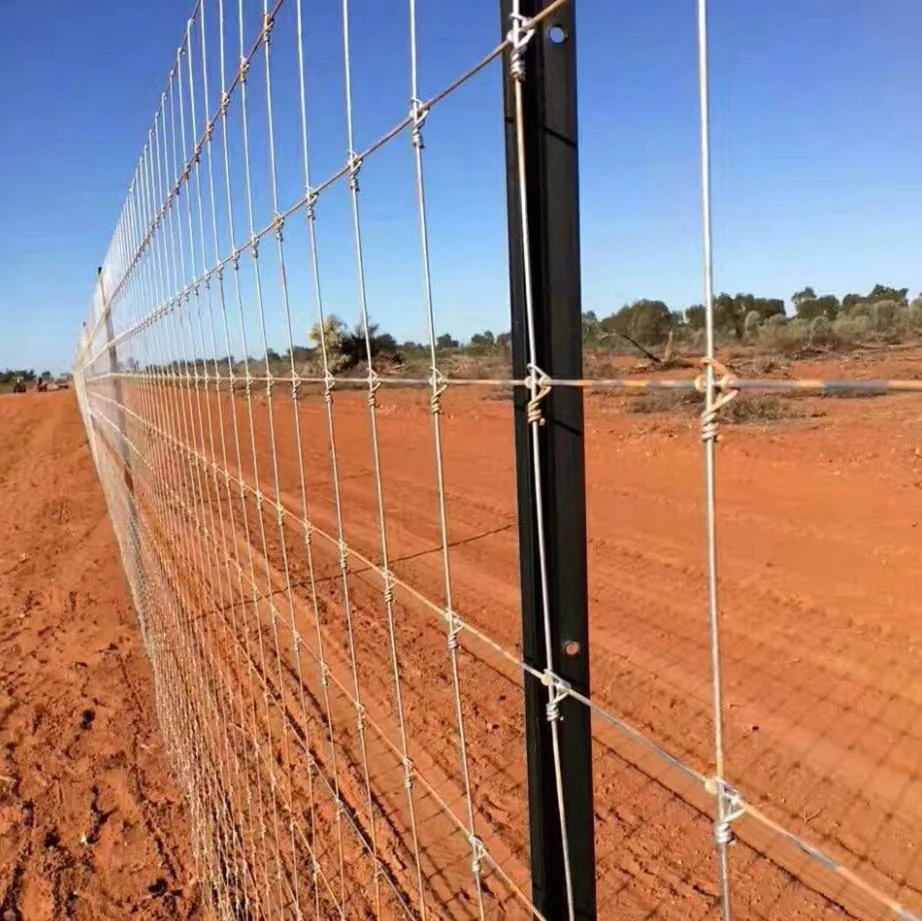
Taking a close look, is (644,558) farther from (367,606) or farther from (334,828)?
(334,828)

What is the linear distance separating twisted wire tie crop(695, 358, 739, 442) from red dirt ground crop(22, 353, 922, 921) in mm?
815

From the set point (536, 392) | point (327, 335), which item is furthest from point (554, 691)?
point (327, 335)

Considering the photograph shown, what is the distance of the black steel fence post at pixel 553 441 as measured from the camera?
1012 millimetres

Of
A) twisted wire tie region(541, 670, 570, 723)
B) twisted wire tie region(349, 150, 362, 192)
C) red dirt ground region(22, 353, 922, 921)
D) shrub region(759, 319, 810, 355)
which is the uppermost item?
twisted wire tie region(349, 150, 362, 192)

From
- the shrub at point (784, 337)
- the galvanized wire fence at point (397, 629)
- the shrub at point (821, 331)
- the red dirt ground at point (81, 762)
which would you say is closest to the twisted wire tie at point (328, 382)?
the galvanized wire fence at point (397, 629)

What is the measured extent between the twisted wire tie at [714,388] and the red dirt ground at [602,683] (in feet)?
2.67

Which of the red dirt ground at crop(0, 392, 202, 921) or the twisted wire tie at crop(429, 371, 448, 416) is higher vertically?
the twisted wire tie at crop(429, 371, 448, 416)

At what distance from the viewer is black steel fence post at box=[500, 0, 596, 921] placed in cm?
101

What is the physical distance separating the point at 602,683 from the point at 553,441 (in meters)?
3.47

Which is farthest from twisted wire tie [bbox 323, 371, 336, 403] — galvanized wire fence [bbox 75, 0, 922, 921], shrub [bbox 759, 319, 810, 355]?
shrub [bbox 759, 319, 810, 355]

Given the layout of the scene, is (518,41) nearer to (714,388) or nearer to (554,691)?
(714,388)

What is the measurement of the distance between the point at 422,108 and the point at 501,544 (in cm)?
592

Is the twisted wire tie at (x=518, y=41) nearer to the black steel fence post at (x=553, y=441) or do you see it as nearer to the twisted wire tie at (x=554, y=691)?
the black steel fence post at (x=553, y=441)

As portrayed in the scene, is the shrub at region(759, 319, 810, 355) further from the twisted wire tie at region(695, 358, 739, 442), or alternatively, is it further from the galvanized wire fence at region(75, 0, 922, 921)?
the twisted wire tie at region(695, 358, 739, 442)
